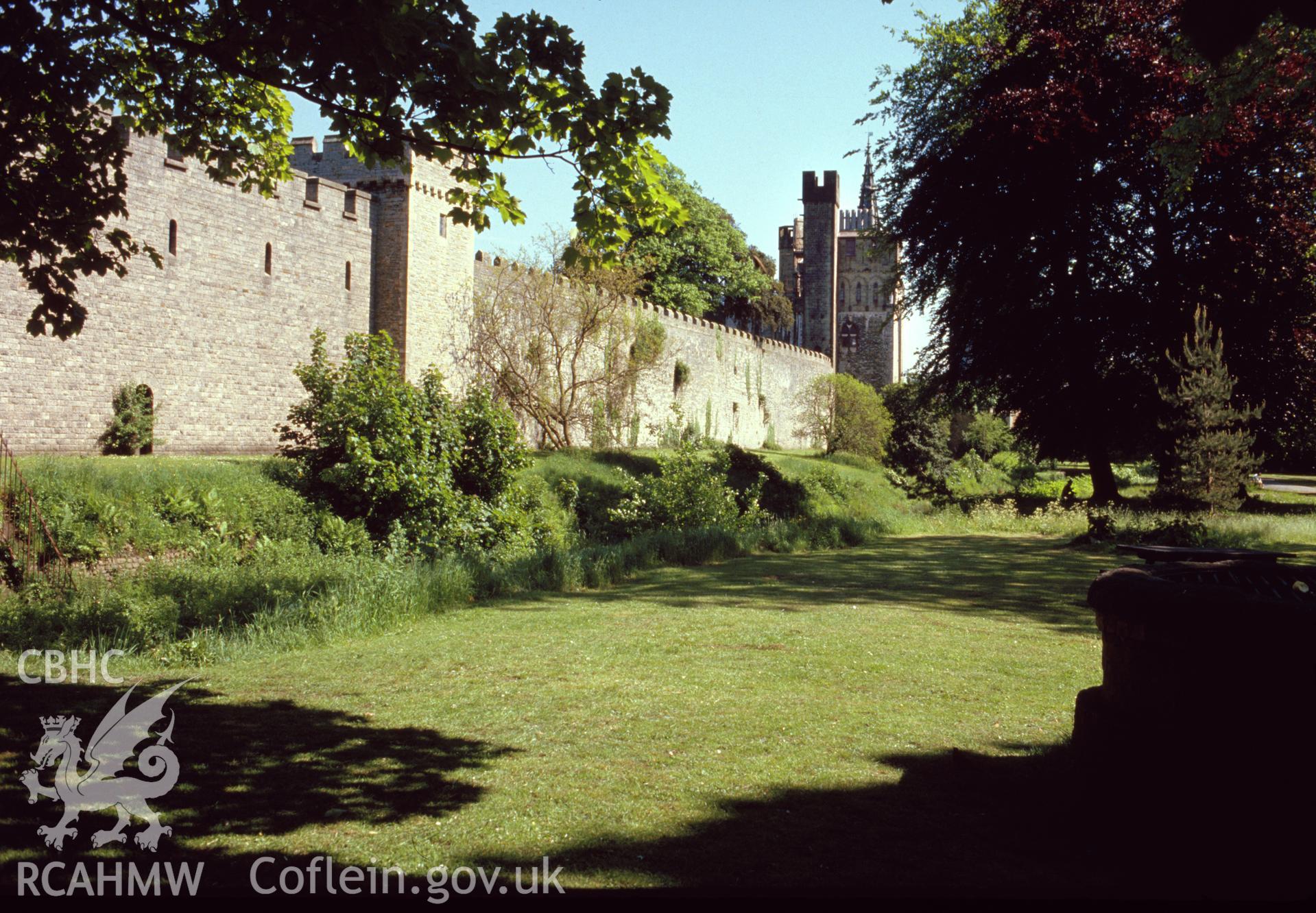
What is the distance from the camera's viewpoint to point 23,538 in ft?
35.7

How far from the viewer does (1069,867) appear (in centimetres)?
327

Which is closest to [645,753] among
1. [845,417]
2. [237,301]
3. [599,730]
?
[599,730]

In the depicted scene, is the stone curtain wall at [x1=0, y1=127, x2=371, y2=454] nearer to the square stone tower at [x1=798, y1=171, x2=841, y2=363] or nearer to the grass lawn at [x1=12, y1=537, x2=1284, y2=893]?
the grass lawn at [x1=12, y1=537, x2=1284, y2=893]

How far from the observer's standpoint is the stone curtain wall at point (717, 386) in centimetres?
3300

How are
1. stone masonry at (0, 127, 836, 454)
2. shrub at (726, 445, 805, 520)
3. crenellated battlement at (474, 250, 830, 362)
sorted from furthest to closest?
crenellated battlement at (474, 250, 830, 362), shrub at (726, 445, 805, 520), stone masonry at (0, 127, 836, 454)

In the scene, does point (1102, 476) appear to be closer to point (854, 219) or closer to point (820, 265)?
point (820, 265)

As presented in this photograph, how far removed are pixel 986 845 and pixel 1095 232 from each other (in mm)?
18708

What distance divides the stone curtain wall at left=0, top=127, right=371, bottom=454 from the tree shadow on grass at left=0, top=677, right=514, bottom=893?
13.7m

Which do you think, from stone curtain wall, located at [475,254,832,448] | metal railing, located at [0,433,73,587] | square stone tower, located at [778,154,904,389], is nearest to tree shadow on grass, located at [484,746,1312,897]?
metal railing, located at [0,433,73,587]

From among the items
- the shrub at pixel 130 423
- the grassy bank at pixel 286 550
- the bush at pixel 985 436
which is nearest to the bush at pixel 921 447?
the bush at pixel 985 436

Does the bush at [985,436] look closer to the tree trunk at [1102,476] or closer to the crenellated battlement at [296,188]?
the tree trunk at [1102,476]

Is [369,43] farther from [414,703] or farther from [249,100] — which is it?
[414,703]

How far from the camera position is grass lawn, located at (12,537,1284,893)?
3.36 meters

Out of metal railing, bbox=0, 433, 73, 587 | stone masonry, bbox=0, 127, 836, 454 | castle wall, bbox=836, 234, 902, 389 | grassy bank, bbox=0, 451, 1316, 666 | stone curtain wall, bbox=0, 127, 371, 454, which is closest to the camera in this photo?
grassy bank, bbox=0, 451, 1316, 666
